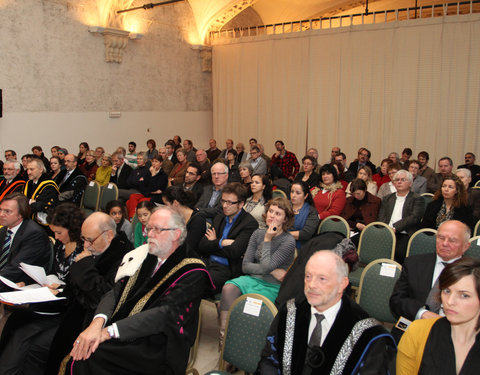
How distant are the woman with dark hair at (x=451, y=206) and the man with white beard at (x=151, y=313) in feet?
9.38

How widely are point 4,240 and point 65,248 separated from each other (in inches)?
25.1

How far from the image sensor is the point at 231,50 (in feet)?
43.8

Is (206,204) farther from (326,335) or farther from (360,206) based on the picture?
(326,335)

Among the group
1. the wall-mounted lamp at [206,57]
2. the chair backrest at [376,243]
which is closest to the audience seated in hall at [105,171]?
the chair backrest at [376,243]

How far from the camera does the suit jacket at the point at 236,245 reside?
12.4 feet

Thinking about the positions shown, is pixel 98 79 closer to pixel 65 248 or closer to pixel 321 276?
pixel 65 248

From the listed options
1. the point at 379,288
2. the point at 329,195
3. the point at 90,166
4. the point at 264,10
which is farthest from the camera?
the point at 264,10

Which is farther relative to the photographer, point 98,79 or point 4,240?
point 98,79

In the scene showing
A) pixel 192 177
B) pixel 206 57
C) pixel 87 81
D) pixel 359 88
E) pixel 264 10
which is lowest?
pixel 192 177

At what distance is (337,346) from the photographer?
6.48ft

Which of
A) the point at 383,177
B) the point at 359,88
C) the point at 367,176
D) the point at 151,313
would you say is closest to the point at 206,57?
the point at 359,88

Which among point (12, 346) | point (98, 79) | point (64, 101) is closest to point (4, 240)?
point (12, 346)

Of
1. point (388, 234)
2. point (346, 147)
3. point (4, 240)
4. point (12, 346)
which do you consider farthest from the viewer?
point (346, 147)

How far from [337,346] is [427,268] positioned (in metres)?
1.14
